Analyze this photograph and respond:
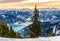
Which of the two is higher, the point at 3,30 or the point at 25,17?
the point at 25,17

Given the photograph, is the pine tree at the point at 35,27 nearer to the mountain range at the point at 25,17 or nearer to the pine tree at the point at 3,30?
the mountain range at the point at 25,17

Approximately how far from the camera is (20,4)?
1.71 metres

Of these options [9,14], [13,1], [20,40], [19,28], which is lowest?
[20,40]

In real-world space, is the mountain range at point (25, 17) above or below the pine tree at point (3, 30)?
above

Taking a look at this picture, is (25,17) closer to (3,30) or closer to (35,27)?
(35,27)

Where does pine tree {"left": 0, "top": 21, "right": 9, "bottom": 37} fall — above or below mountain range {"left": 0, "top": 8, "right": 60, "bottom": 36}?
below

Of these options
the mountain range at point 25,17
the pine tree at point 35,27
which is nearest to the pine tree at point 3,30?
the mountain range at point 25,17

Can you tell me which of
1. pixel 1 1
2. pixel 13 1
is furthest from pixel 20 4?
pixel 1 1

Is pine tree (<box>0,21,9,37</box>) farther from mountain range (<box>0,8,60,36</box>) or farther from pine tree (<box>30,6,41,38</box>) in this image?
pine tree (<box>30,6,41,38</box>)

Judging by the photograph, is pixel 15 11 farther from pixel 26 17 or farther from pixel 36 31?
pixel 36 31

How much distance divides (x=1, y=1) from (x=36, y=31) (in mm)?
443

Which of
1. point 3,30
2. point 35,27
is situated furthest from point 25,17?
point 3,30

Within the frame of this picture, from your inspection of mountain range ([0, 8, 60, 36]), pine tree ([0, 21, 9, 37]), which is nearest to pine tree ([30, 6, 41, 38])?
mountain range ([0, 8, 60, 36])

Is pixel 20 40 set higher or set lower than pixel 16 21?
lower
